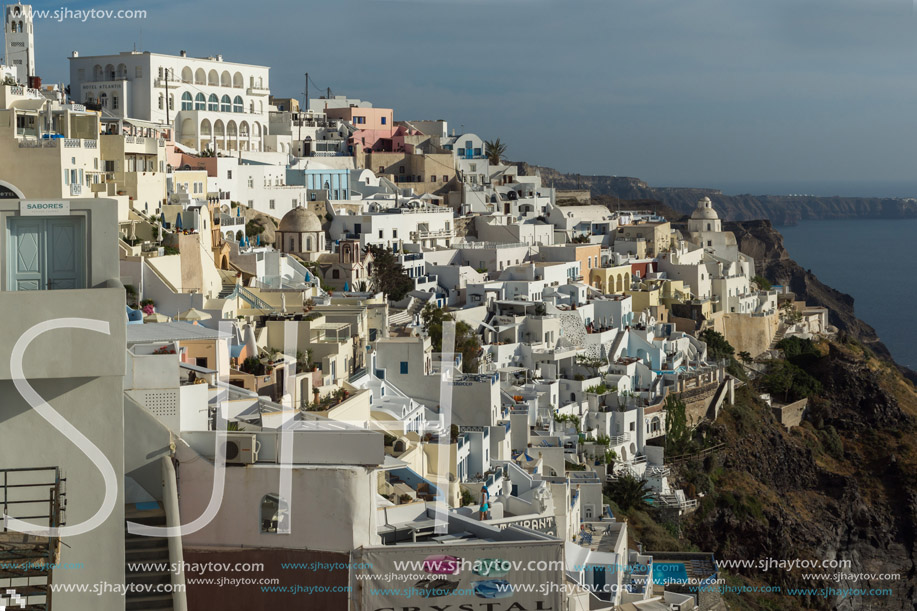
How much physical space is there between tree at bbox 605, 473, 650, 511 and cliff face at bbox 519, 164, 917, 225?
17.3 metres

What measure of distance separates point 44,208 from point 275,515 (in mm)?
1604

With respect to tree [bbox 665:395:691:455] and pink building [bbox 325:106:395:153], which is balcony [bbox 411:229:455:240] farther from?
pink building [bbox 325:106:395:153]

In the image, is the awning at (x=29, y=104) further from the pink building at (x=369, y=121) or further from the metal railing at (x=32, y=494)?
the pink building at (x=369, y=121)

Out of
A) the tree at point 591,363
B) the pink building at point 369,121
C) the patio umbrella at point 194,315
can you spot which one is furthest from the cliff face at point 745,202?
the patio umbrella at point 194,315

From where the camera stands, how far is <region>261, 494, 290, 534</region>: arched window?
4.57 m

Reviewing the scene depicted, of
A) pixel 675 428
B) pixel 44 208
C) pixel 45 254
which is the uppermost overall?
pixel 44 208

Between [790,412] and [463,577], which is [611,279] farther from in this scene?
[463,577]

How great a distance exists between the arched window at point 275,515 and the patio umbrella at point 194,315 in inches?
228

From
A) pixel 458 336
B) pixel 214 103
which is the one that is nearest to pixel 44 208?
pixel 458 336

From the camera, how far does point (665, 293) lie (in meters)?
21.3

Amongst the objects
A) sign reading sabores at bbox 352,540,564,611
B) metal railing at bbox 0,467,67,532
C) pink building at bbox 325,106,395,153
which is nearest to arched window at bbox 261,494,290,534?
sign reading sabores at bbox 352,540,564,611

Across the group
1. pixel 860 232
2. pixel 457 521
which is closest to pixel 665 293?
pixel 457 521

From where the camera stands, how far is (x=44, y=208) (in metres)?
3.52

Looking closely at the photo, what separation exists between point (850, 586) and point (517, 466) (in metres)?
9.38
